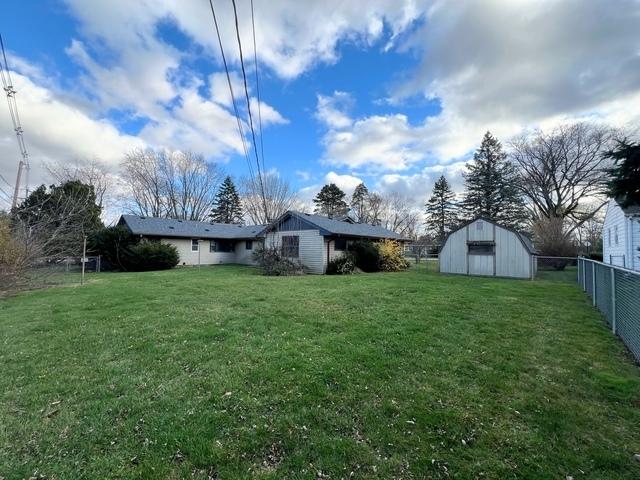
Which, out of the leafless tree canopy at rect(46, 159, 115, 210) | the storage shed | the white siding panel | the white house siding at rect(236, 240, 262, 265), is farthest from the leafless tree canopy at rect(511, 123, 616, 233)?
the leafless tree canopy at rect(46, 159, 115, 210)

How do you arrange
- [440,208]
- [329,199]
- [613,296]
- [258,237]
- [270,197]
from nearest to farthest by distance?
[613,296] → [258,237] → [270,197] → [440,208] → [329,199]

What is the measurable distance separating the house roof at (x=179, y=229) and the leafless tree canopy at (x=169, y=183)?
11.4 meters

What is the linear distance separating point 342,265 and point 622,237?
12.9m

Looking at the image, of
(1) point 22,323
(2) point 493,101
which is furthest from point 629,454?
(2) point 493,101

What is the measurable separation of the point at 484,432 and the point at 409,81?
12859 mm

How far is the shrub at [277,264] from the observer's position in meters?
17.1

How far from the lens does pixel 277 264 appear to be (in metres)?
17.2

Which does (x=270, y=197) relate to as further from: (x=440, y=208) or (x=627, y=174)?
(x=627, y=174)

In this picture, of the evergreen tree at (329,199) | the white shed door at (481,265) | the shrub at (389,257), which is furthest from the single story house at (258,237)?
the evergreen tree at (329,199)

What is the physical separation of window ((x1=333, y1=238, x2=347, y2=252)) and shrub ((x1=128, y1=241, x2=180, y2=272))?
11.0 m

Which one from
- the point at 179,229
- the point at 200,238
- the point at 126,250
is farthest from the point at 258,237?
the point at 126,250

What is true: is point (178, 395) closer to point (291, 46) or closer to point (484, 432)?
point (484, 432)

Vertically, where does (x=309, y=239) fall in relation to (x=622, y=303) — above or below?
above

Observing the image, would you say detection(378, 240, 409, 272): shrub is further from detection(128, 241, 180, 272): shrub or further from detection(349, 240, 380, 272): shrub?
detection(128, 241, 180, 272): shrub
